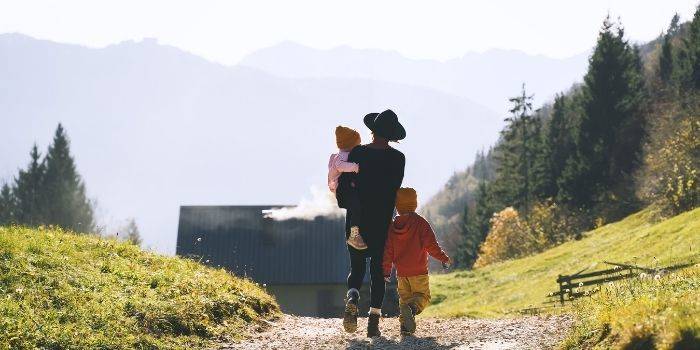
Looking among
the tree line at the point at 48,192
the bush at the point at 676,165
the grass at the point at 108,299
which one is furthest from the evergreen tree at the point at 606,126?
the tree line at the point at 48,192

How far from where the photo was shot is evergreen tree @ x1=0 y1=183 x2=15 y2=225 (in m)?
78.9

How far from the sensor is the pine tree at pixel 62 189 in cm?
8156

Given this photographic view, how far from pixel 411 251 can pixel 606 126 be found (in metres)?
51.2

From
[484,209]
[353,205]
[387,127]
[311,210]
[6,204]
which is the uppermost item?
[484,209]

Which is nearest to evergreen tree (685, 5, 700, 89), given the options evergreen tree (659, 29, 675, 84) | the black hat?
evergreen tree (659, 29, 675, 84)

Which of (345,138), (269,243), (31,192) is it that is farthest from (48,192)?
(345,138)

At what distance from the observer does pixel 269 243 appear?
104 ft

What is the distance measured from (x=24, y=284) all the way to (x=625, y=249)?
26.5 m

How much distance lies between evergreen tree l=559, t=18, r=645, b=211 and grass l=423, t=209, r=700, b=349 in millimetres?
11852

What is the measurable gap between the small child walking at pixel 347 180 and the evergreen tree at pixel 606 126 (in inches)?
1919

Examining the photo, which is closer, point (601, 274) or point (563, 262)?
point (601, 274)

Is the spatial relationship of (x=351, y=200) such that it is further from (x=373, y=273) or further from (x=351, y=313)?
(x=351, y=313)

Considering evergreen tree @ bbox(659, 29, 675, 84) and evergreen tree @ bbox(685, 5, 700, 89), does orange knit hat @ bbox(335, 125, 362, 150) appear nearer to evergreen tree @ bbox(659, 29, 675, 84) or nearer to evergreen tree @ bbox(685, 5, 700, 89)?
evergreen tree @ bbox(685, 5, 700, 89)

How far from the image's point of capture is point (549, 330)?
838 centimetres
